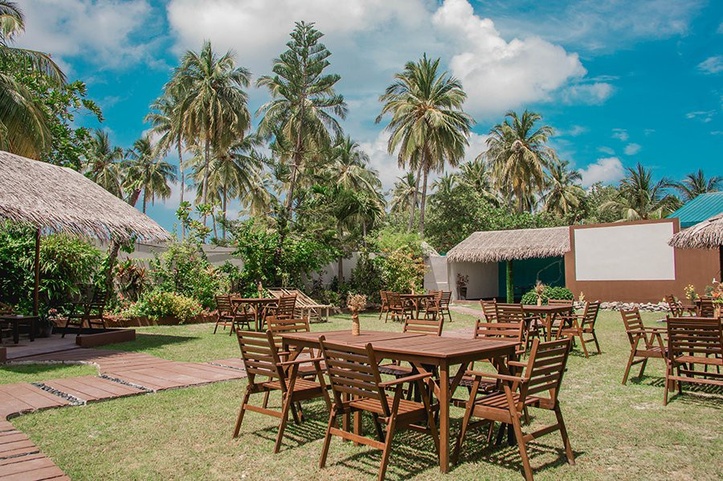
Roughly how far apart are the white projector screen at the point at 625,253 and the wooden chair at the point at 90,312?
17203 millimetres

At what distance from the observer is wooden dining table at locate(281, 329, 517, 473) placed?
3955mm

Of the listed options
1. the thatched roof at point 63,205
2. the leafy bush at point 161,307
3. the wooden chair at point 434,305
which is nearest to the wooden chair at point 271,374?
the thatched roof at point 63,205

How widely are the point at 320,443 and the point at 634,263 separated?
64.1 ft

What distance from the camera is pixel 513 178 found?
34.5 metres

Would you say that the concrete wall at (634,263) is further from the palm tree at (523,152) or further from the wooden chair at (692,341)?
the wooden chair at (692,341)

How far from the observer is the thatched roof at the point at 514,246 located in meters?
23.8

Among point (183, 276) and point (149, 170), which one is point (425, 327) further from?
point (149, 170)

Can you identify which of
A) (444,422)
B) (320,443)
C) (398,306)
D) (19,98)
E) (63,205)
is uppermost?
(19,98)

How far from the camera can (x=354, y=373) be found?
12.8ft

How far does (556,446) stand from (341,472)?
5.74 feet

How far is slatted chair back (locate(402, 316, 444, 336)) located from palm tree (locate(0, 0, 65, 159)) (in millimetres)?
11974

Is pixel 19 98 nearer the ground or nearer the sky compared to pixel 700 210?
nearer the sky

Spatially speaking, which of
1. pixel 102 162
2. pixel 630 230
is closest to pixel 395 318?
pixel 630 230

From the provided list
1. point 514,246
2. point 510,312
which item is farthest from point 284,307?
point 514,246
